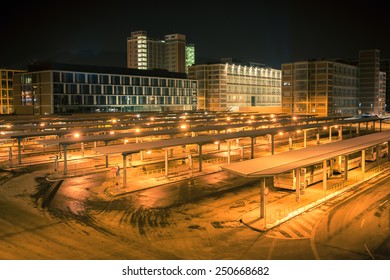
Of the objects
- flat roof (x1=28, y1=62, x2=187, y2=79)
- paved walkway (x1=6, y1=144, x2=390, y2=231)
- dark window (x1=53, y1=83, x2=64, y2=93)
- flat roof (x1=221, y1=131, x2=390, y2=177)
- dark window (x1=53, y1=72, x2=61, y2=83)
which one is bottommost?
paved walkway (x1=6, y1=144, x2=390, y2=231)

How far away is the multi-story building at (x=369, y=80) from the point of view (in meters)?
146

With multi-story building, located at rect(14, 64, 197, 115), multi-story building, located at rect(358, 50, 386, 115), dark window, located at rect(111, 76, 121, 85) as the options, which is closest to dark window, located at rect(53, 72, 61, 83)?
multi-story building, located at rect(14, 64, 197, 115)

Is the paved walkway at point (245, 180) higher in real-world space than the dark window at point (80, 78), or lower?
lower

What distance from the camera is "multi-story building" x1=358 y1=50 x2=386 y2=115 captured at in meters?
146

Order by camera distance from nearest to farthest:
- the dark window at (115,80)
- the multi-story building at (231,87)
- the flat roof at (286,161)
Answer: the flat roof at (286,161) < the dark window at (115,80) < the multi-story building at (231,87)

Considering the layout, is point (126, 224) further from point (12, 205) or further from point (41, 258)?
point (12, 205)

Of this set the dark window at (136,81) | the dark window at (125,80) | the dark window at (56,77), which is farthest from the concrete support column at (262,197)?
the dark window at (136,81)

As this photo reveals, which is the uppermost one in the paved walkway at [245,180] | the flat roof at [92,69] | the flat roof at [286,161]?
the flat roof at [92,69]

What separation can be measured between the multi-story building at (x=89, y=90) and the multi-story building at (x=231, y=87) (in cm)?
2303

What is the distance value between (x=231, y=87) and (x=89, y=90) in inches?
2498

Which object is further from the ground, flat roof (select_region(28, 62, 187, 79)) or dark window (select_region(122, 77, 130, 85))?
flat roof (select_region(28, 62, 187, 79))

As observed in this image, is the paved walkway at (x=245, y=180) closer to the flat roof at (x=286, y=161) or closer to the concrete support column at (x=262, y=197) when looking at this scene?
the concrete support column at (x=262, y=197)

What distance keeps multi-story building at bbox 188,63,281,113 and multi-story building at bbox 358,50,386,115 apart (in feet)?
110

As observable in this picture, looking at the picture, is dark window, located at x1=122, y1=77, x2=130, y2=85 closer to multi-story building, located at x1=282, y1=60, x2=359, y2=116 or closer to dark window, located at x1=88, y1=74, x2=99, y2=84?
dark window, located at x1=88, y1=74, x2=99, y2=84
